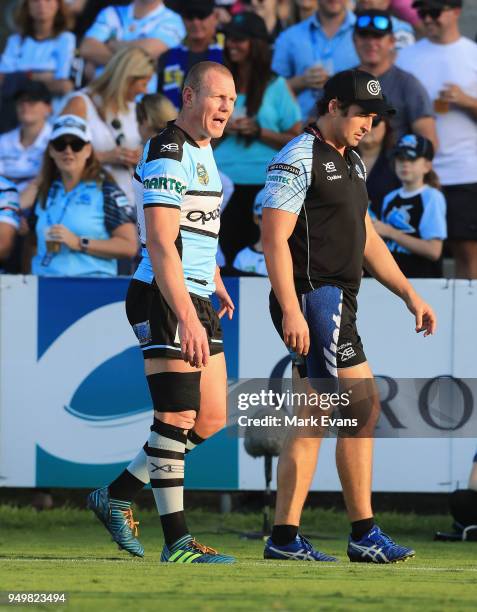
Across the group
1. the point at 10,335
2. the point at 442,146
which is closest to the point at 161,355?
the point at 10,335

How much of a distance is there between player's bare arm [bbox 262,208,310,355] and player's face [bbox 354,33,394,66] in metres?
4.28

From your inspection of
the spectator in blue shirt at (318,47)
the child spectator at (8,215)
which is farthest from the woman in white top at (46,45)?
the child spectator at (8,215)

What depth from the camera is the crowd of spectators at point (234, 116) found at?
9516 millimetres

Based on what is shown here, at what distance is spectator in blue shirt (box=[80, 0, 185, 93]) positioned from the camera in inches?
448

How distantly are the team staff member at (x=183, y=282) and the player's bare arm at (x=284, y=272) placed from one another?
9.8 inches

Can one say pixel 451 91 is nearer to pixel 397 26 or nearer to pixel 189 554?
pixel 397 26

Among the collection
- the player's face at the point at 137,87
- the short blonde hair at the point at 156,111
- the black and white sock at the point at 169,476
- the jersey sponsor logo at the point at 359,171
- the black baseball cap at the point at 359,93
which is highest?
the player's face at the point at 137,87

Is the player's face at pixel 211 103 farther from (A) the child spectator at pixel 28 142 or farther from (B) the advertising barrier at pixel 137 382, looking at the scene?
(A) the child spectator at pixel 28 142

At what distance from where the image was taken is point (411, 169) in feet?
31.8

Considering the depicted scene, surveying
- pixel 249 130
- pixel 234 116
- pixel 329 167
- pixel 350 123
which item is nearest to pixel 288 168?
pixel 329 167

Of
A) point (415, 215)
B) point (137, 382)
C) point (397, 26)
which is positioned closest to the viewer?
point (137, 382)

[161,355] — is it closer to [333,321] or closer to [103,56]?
[333,321]

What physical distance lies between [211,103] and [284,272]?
31.5 inches

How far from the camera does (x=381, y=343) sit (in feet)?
29.1
